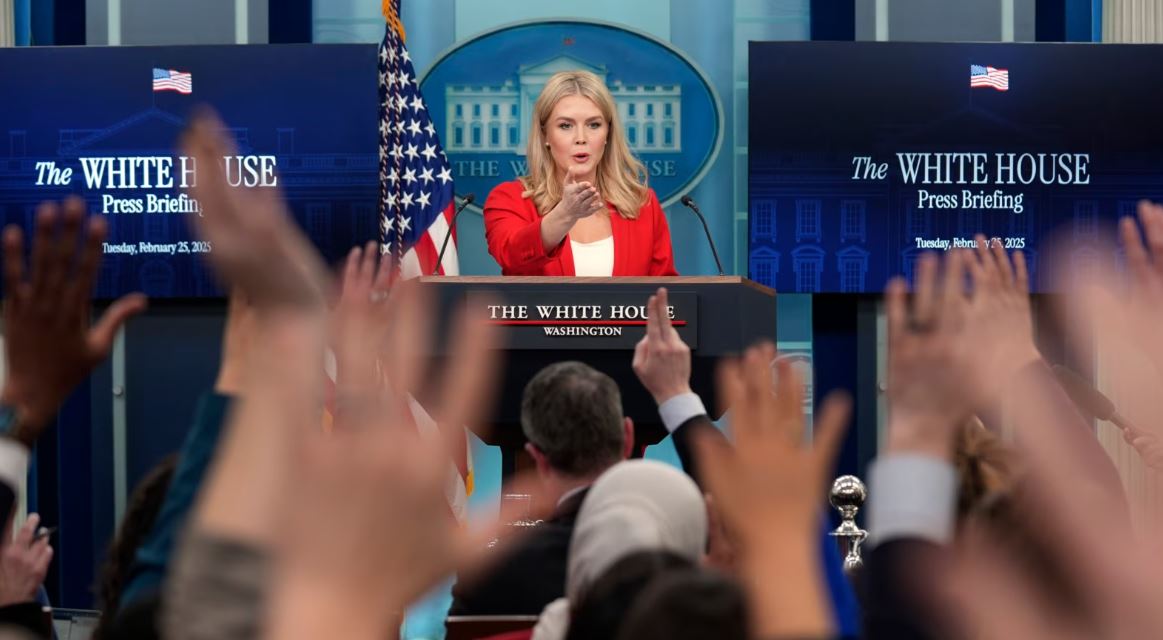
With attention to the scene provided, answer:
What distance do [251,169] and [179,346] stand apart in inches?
35.8

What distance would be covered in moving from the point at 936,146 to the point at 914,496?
558 cm

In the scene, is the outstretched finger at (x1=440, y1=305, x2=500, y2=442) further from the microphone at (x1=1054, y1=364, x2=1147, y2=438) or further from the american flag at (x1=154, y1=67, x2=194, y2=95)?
the american flag at (x1=154, y1=67, x2=194, y2=95)

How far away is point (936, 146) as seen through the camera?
21.6 ft

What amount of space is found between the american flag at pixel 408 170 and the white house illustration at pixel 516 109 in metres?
0.50

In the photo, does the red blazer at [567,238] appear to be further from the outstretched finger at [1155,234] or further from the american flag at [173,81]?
the outstretched finger at [1155,234]

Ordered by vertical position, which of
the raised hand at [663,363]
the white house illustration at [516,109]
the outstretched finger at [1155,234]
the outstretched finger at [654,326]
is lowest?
the raised hand at [663,363]

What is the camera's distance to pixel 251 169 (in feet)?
21.7

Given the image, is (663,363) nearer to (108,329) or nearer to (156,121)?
(108,329)

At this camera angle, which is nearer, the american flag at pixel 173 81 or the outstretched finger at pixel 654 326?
the outstretched finger at pixel 654 326

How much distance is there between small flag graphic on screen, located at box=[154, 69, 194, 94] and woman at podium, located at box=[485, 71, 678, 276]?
227 cm

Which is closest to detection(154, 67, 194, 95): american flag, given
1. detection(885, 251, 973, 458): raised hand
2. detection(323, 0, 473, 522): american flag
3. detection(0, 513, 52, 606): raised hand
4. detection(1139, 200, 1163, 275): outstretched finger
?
detection(323, 0, 473, 522): american flag

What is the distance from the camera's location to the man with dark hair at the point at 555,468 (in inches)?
89.5

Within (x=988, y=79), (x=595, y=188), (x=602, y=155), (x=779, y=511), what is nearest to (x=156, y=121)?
(x=602, y=155)

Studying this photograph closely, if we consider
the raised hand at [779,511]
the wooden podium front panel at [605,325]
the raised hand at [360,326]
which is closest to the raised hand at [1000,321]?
the raised hand at [779,511]
